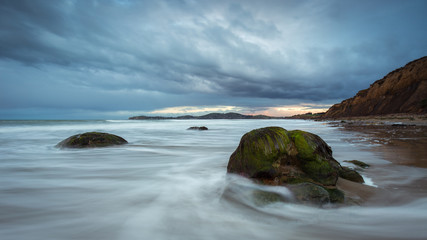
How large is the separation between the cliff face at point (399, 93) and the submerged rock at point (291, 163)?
55.8 meters

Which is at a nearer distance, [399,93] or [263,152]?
[263,152]

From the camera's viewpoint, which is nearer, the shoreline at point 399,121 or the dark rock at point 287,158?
the dark rock at point 287,158

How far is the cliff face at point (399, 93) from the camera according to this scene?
4788cm

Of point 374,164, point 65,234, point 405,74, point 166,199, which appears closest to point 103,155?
point 166,199

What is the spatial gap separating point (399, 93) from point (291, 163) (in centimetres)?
6910

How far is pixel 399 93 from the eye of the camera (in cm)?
5350

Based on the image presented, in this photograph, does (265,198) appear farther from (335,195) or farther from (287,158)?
(335,195)

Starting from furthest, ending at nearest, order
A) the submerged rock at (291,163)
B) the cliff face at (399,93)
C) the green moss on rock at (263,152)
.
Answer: the cliff face at (399,93) → the green moss on rock at (263,152) → the submerged rock at (291,163)

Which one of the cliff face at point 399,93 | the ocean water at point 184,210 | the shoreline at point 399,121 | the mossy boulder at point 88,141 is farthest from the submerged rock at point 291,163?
the cliff face at point 399,93

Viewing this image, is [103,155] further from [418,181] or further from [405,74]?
[405,74]

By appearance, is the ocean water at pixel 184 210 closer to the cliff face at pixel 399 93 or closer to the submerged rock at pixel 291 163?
the submerged rock at pixel 291 163

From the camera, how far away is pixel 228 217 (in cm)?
299

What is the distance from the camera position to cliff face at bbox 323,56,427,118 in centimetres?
4788

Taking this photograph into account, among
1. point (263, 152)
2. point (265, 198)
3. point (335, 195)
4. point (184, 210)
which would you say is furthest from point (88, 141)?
point (335, 195)
